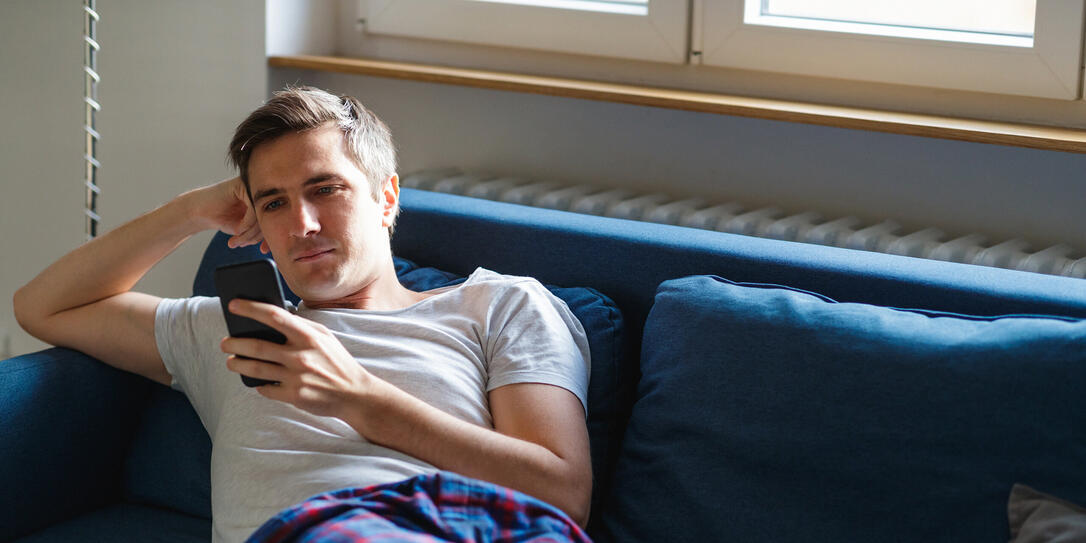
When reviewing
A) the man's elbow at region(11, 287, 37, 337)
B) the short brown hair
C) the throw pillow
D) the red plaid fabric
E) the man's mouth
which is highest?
the short brown hair

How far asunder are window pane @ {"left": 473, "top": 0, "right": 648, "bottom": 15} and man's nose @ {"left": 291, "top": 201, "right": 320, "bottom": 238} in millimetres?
951

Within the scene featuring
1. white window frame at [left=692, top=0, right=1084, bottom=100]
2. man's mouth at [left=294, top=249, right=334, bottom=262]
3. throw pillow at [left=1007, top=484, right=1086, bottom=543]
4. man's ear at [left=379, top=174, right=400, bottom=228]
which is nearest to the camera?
throw pillow at [left=1007, top=484, right=1086, bottom=543]

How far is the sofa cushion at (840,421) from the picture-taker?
1.31 meters

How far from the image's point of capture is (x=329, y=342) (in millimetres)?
1404

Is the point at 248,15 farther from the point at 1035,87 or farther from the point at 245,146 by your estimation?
the point at 1035,87

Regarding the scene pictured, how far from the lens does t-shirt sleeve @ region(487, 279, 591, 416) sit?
153 centimetres

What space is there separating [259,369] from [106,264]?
54 centimetres

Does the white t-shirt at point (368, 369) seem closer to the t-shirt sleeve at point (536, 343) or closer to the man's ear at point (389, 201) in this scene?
the t-shirt sleeve at point (536, 343)

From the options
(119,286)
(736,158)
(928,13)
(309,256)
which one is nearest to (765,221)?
(736,158)

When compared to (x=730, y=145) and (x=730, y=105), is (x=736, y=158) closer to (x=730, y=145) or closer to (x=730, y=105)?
(x=730, y=145)

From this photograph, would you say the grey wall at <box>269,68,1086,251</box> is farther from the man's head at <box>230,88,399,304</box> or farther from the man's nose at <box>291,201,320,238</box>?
the man's nose at <box>291,201,320,238</box>

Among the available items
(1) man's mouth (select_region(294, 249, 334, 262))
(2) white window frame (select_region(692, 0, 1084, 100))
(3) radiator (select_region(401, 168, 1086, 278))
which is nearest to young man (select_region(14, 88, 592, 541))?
(1) man's mouth (select_region(294, 249, 334, 262))

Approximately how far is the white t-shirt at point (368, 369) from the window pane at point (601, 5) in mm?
813

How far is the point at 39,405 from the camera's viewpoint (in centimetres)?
Answer: 169
